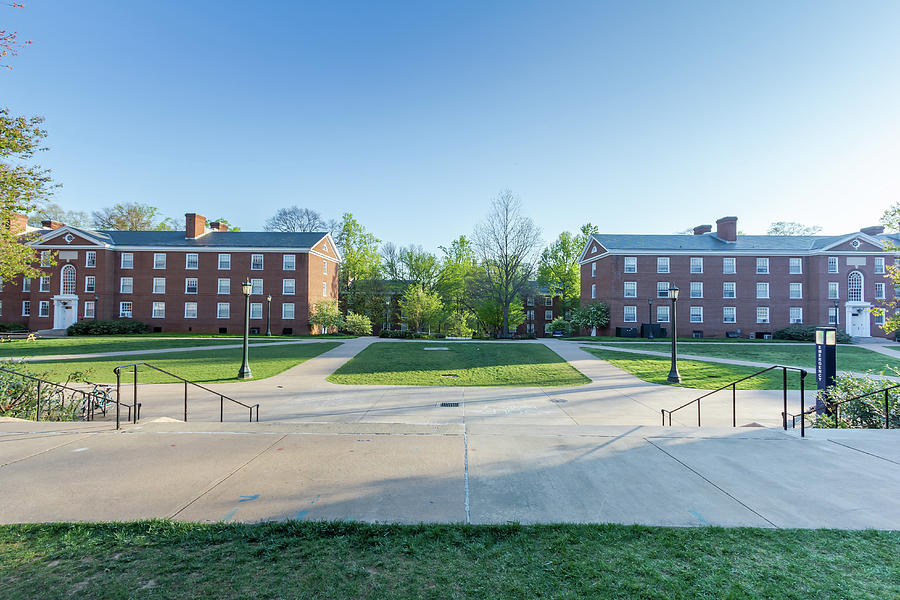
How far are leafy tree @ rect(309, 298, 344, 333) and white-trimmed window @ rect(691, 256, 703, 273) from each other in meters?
35.5

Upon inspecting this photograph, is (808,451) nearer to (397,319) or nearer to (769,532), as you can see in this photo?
(769,532)

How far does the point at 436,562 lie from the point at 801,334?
47080 millimetres

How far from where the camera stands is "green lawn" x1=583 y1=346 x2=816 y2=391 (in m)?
15.2

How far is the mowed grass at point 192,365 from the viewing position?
15.6 m

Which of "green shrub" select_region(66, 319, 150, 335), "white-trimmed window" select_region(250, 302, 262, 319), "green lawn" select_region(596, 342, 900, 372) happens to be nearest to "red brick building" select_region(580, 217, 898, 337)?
"green lawn" select_region(596, 342, 900, 372)

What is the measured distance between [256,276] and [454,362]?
30210 millimetres

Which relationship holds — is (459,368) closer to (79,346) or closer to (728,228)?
(79,346)

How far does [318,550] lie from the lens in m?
3.38

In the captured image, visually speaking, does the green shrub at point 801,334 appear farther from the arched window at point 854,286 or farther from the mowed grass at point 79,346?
the mowed grass at point 79,346

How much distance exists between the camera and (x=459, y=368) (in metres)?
18.9

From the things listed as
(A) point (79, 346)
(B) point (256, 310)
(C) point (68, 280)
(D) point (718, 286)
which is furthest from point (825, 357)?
(C) point (68, 280)

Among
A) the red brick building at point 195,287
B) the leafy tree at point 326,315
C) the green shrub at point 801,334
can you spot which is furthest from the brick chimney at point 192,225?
the green shrub at point 801,334

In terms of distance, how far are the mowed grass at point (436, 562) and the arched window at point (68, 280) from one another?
2018 inches

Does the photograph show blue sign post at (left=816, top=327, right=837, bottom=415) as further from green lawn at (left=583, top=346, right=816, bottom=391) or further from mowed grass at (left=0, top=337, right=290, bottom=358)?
mowed grass at (left=0, top=337, right=290, bottom=358)
